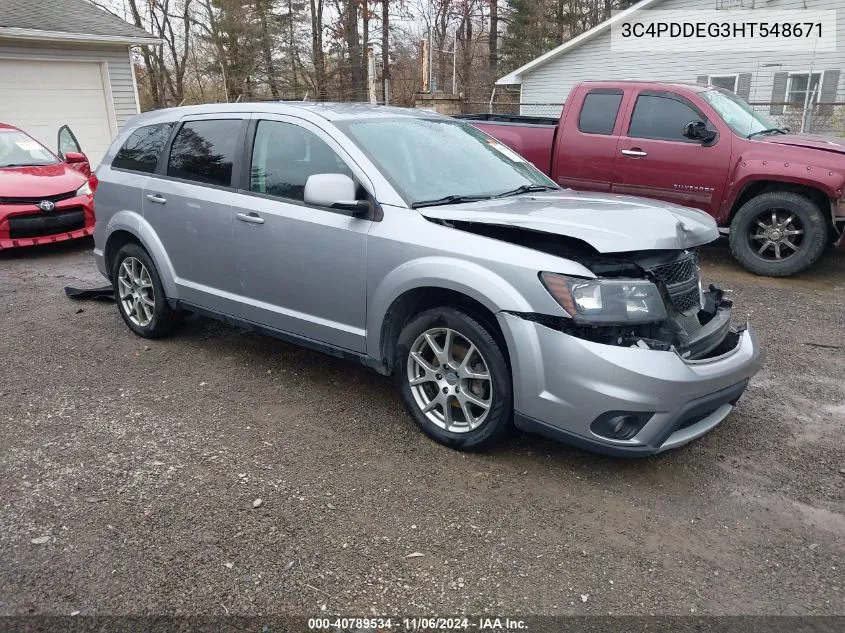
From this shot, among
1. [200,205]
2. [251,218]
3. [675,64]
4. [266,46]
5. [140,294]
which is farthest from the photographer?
[266,46]

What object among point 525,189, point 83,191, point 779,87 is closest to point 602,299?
point 525,189

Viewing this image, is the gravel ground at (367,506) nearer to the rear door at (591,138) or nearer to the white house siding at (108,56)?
the rear door at (591,138)

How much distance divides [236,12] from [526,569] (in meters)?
28.9

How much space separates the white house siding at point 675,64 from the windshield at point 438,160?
52.5 ft

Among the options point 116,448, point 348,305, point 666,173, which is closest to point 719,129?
point 666,173

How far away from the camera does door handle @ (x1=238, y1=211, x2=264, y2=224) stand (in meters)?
4.32

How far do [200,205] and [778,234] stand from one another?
5.90 m

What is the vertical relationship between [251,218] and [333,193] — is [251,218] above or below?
below

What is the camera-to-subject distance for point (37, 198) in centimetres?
857

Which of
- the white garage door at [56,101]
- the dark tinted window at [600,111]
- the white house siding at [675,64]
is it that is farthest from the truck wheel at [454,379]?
the white house siding at [675,64]

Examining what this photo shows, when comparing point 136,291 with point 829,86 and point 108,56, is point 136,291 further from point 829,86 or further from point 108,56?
point 829,86

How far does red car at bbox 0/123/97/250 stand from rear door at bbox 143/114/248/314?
3.67 meters

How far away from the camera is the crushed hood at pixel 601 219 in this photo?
3.22 m

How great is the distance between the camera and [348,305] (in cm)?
399
